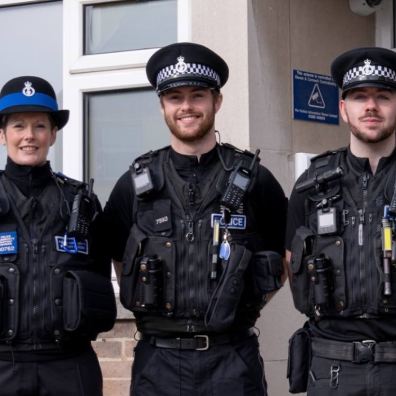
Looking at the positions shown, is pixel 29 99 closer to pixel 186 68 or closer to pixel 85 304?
pixel 186 68

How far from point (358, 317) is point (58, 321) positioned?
4.22 ft

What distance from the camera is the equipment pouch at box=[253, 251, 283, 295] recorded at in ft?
14.9

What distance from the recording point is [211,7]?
6023 mm

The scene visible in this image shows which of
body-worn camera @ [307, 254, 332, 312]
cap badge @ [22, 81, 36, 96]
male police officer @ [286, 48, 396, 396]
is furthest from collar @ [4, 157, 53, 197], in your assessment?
body-worn camera @ [307, 254, 332, 312]

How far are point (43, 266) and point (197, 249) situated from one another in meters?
0.68

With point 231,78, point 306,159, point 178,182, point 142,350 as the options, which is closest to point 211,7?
point 231,78

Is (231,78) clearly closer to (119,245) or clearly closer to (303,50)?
(303,50)

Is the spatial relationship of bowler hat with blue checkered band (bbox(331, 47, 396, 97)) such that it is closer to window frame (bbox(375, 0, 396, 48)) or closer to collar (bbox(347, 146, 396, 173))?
collar (bbox(347, 146, 396, 173))

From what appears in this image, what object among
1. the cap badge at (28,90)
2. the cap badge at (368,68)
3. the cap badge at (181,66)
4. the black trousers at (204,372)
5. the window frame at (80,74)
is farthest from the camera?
the window frame at (80,74)

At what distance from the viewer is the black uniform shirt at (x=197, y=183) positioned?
4.73 m

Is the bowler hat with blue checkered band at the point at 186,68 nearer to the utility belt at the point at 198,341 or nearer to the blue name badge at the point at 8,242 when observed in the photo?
the blue name badge at the point at 8,242

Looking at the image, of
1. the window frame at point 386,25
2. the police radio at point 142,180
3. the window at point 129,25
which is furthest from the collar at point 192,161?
the window frame at point 386,25

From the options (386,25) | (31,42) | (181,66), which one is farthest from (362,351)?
(31,42)

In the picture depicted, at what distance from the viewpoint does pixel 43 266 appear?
4.64 metres
